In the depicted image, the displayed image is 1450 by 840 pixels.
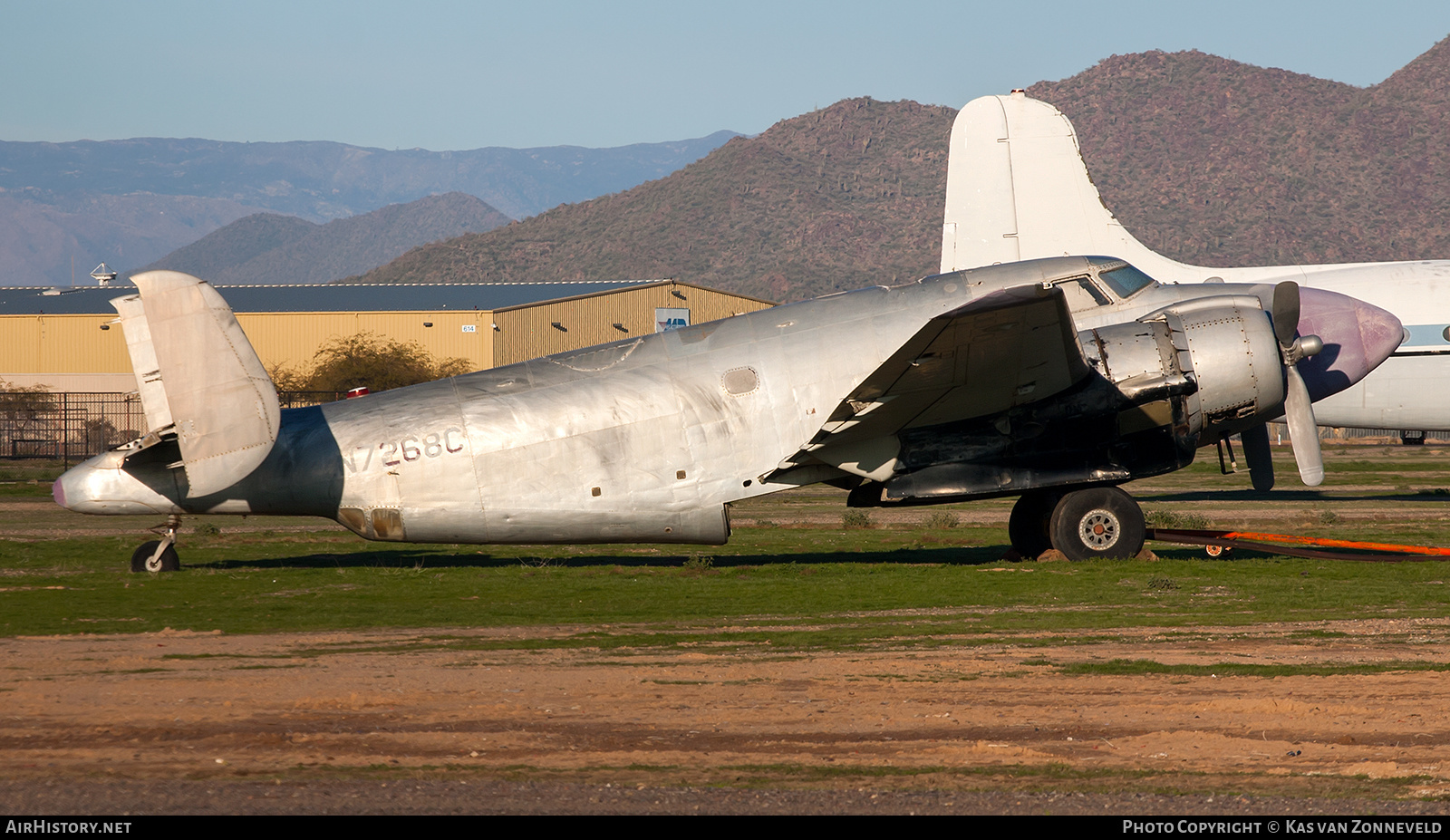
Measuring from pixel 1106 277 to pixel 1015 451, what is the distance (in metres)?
3.18

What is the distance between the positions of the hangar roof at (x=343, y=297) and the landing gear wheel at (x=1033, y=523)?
53.5 metres

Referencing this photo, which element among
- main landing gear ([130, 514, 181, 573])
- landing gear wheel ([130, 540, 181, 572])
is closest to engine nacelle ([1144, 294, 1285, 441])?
main landing gear ([130, 514, 181, 573])

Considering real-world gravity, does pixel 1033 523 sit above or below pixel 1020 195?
below

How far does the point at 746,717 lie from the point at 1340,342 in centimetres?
1368

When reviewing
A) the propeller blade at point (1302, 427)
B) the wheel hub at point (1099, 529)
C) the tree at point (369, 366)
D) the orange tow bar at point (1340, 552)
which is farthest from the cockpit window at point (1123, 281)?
the tree at point (369, 366)

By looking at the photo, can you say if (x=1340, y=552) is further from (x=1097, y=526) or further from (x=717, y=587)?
(x=717, y=587)

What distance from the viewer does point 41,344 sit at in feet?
229

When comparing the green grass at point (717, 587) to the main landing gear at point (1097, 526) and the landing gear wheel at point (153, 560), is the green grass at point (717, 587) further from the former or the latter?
the main landing gear at point (1097, 526)

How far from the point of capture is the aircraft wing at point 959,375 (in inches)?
580

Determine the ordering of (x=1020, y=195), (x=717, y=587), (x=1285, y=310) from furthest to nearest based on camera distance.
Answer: (x=1020, y=195) < (x=1285, y=310) < (x=717, y=587)

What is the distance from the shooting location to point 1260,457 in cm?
1931

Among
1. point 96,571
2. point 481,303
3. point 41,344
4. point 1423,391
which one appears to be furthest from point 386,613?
point 41,344

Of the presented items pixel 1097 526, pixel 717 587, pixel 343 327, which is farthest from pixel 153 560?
pixel 343 327
